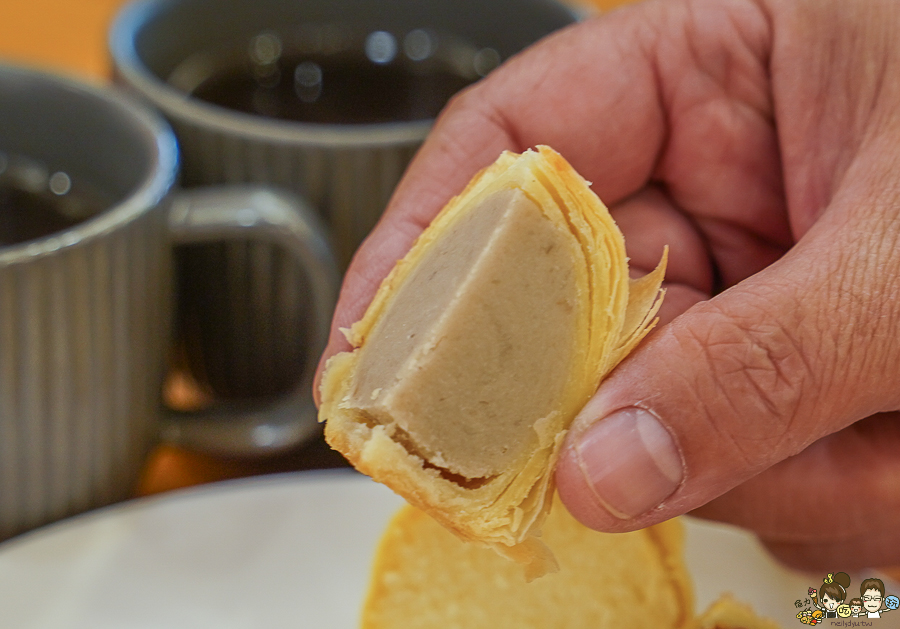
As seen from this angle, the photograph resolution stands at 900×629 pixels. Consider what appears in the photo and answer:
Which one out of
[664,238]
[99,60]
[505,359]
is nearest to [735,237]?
[664,238]

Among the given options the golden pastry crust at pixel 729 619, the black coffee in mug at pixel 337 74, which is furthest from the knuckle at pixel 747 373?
the black coffee in mug at pixel 337 74

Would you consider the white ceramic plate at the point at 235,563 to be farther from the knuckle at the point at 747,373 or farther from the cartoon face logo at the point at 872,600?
the knuckle at the point at 747,373

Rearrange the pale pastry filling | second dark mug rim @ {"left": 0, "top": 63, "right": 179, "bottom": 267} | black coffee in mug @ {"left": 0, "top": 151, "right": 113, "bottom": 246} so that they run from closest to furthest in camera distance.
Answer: the pale pastry filling, second dark mug rim @ {"left": 0, "top": 63, "right": 179, "bottom": 267}, black coffee in mug @ {"left": 0, "top": 151, "right": 113, "bottom": 246}

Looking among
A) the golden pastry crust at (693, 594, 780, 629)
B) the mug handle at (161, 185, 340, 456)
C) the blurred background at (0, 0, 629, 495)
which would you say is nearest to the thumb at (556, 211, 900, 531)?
the golden pastry crust at (693, 594, 780, 629)

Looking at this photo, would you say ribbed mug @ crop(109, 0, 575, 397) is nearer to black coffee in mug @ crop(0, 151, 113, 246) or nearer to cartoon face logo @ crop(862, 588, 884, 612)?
black coffee in mug @ crop(0, 151, 113, 246)

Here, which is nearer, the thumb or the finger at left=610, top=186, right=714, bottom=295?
the thumb

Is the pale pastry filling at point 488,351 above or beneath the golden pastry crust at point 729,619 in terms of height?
above

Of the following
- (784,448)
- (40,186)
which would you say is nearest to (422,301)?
(784,448)
